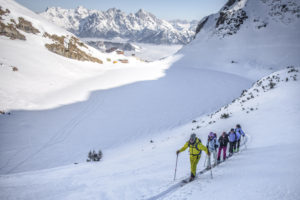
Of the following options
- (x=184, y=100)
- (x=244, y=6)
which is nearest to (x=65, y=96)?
(x=184, y=100)

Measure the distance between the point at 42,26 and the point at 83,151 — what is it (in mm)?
59008

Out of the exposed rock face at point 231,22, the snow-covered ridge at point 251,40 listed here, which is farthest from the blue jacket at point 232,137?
the exposed rock face at point 231,22

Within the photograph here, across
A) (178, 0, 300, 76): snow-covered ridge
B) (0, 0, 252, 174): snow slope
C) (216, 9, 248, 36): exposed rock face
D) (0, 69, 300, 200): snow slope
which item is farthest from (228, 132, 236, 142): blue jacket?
(216, 9, 248, 36): exposed rock face

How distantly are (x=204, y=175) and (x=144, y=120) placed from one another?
45.8ft

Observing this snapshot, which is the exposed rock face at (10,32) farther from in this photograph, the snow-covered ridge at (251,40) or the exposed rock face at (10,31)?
the snow-covered ridge at (251,40)

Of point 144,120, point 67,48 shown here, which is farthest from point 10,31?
point 144,120

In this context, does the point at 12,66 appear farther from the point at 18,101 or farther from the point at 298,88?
the point at 298,88

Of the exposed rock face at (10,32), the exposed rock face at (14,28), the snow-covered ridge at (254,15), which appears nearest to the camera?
the exposed rock face at (10,32)

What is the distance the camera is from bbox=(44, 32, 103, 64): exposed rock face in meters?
54.4

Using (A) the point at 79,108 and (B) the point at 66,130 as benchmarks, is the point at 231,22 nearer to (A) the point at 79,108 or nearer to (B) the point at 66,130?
(A) the point at 79,108

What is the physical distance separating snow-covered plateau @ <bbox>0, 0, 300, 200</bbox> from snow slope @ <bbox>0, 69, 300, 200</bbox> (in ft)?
0.16

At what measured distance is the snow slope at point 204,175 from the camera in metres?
5.81

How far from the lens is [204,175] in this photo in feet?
25.1

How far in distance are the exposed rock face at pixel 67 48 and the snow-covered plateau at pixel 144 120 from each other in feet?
1.77
